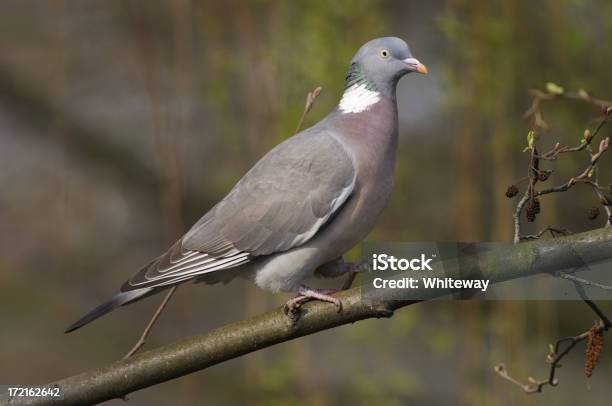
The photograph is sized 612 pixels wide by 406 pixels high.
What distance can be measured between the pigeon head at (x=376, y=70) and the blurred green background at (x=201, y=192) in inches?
34.5

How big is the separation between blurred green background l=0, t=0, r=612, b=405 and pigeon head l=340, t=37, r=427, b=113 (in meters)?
0.88

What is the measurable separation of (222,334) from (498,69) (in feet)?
4.46

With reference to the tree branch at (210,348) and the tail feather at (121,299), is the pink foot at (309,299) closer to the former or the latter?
the tree branch at (210,348)

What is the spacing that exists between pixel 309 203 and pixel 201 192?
2.75 metres

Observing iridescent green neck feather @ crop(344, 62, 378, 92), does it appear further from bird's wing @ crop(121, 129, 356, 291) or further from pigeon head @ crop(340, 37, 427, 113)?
bird's wing @ crop(121, 129, 356, 291)

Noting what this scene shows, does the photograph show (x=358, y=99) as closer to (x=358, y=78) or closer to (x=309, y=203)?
(x=358, y=78)

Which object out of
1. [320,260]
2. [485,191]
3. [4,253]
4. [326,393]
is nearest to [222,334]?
[320,260]

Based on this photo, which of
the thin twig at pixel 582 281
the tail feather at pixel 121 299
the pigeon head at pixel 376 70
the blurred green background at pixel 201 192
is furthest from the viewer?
the blurred green background at pixel 201 192

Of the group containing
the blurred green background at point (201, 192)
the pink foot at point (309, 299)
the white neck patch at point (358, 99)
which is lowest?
the blurred green background at point (201, 192)

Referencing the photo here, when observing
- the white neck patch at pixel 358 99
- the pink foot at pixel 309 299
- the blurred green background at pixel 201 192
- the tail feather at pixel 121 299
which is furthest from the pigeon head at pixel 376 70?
the blurred green background at pixel 201 192

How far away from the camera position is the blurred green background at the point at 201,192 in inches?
127

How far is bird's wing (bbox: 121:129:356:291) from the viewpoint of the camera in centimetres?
188

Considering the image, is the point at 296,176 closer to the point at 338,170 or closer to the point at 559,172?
the point at 338,170

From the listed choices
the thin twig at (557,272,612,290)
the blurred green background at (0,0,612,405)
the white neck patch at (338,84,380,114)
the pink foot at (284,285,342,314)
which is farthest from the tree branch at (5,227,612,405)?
the blurred green background at (0,0,612,405)
